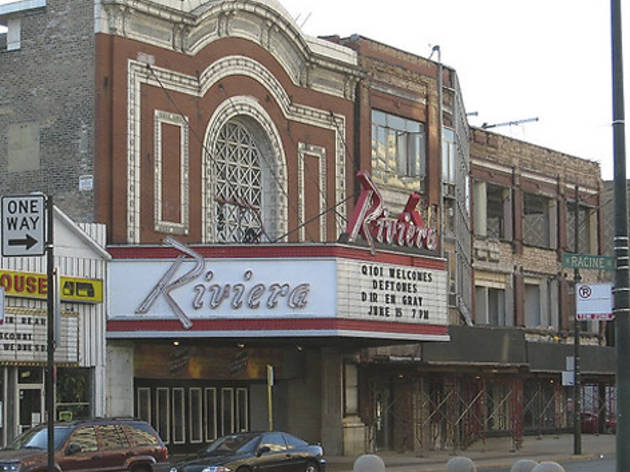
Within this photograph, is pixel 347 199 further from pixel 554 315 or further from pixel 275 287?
pixel 554 315

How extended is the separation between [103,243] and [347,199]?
38.7 feet

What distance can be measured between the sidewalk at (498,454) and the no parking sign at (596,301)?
617 inches

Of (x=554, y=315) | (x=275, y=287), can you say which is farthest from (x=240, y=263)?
(x=554, y=315)

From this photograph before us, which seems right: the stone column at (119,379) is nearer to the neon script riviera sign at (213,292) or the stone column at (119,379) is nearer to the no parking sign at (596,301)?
the neon script riviera sign at (213,292)

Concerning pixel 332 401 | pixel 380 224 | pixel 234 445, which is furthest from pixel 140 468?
pixel 332 401

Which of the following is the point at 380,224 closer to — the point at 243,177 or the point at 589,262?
the point at 243,177

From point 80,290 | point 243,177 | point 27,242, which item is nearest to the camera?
point 27,242

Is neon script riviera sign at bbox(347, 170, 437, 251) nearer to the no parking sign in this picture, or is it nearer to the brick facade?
the brick facade

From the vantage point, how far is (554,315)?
61406mm

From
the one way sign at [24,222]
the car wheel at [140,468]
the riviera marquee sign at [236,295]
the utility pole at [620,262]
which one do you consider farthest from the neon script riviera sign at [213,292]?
the utility pole at [620,262]

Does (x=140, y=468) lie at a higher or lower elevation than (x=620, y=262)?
lower

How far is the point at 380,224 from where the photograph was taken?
1489 inches

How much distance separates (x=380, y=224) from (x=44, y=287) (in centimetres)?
1008

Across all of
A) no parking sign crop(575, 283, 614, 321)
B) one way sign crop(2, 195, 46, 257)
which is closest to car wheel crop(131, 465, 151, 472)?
one way sign crop(2, 195, 46, 257)
